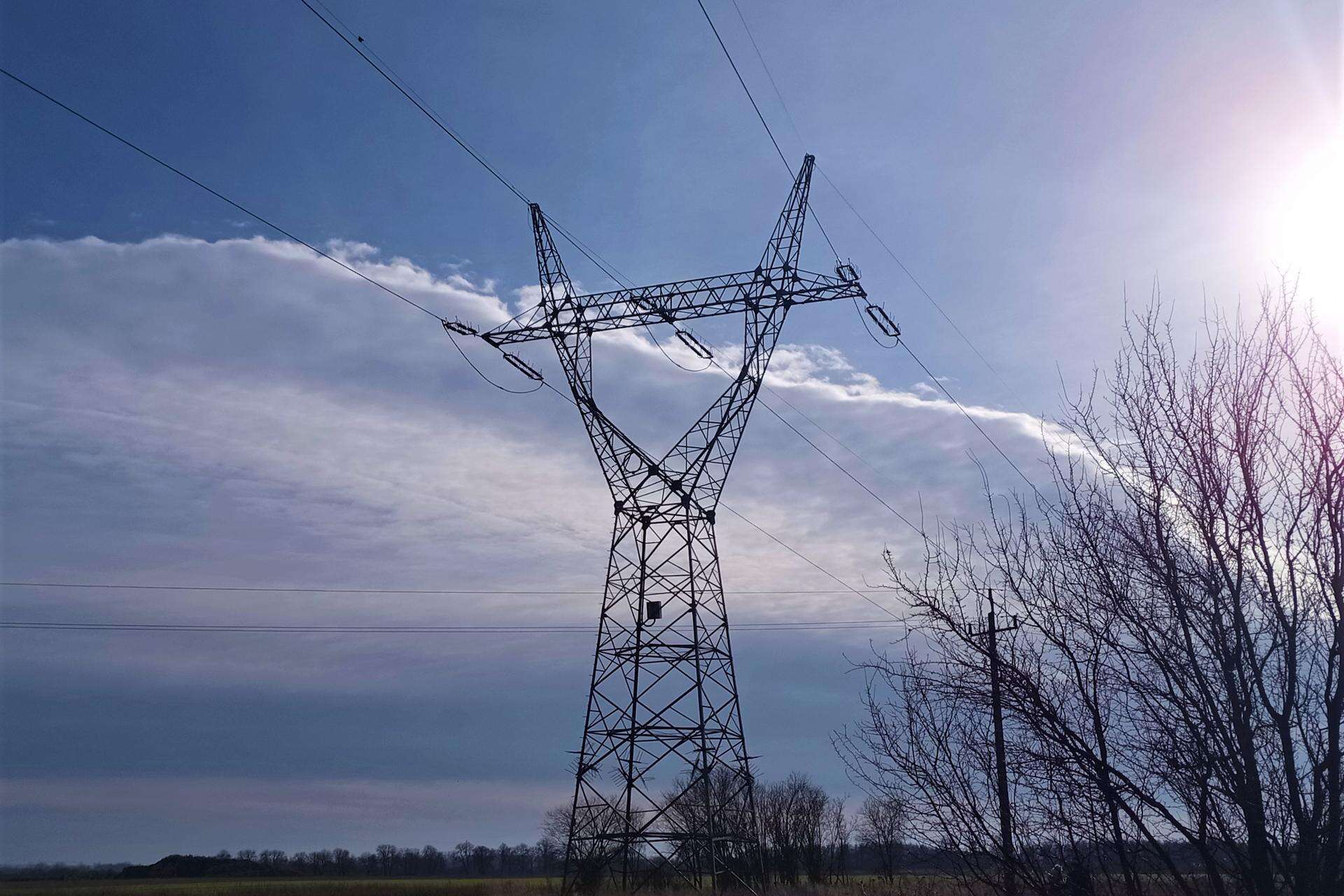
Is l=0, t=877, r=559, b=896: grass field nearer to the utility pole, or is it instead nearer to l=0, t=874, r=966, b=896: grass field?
l=0, t=874, r=966, b=896: grass field

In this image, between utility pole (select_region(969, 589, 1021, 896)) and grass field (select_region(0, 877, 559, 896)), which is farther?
grass field (select_region(0, 877, 559, 896))

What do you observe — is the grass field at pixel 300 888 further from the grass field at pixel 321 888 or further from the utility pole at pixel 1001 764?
the utility pole at pixel 1001 764

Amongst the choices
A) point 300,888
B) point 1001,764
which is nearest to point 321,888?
point 300,888

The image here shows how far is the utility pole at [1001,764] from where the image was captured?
378 inches

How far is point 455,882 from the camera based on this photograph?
8388cm

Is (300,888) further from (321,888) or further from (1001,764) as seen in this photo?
(1001,764)

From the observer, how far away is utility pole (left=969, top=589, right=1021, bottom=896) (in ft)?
31.5

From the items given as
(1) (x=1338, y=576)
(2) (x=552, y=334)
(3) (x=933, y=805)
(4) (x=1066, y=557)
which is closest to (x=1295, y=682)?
(1) (x=1338, y=576)

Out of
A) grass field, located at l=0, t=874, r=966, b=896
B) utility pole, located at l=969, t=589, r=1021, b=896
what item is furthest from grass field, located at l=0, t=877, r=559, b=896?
utility pole, located at l=969, t=589, r=1021, b=896

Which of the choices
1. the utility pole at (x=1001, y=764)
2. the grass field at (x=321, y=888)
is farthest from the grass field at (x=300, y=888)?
the utility pole at (x=1001, y=764)

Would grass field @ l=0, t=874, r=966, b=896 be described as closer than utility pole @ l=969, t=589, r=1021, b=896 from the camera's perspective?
No

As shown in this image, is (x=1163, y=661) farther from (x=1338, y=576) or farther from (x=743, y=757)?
(x=743, y=757)

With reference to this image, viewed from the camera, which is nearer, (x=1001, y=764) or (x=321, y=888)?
(x=1001, y=764)

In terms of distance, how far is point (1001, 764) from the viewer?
10203mm
